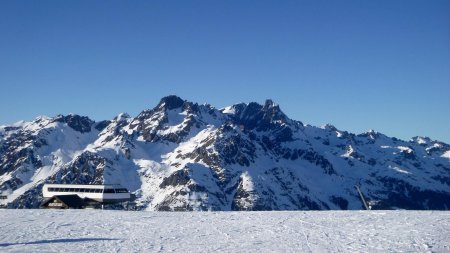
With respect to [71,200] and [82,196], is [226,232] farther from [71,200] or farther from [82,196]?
[82,196]

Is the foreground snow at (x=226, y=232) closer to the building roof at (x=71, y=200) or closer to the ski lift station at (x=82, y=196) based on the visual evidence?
the building roof at (x=71, y=200)

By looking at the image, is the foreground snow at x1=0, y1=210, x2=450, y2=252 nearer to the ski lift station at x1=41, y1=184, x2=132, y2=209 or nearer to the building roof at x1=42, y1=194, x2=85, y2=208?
the building roof at x1=42, y1=194, x2=85, y2=208

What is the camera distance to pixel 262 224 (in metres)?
40.2

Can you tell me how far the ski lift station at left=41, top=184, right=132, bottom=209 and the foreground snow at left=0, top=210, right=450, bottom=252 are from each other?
24.8m

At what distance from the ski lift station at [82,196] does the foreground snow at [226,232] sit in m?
24.8

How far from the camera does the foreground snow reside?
101 ft

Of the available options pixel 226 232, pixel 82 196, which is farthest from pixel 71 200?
pixel 226 232

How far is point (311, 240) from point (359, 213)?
15.4m

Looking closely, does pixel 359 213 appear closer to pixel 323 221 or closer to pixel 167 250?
pixel 323 221

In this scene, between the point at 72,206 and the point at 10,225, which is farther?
the point at 72,206

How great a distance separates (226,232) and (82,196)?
50.4 meters

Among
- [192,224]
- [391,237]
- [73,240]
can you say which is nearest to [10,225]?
[73,240]

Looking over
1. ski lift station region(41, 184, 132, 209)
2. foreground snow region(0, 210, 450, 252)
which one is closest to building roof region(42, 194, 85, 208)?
ski lift station region(41, 184, 132, 209)

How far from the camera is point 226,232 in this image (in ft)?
120
